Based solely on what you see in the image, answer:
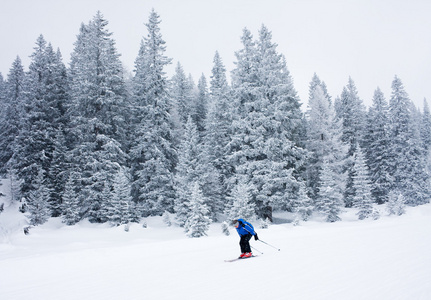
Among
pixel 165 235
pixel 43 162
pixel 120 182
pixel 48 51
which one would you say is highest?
pixel 48 51

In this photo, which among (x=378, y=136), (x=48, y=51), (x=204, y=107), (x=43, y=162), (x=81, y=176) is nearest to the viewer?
(x=81, y=176)

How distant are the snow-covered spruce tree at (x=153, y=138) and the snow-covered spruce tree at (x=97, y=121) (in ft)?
6.76

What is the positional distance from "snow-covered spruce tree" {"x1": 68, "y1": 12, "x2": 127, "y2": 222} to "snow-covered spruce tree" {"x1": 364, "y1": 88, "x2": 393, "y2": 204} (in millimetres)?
29449

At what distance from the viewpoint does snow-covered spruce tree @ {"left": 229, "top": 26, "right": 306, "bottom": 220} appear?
2469 cm

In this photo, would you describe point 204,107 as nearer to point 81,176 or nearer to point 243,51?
point 243,51

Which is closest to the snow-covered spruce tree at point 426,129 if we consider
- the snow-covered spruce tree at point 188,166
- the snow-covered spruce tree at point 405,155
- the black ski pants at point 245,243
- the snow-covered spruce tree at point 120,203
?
the snow-covered spruce tree at point 405,155

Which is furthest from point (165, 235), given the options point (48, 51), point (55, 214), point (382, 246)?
point (48, 51)

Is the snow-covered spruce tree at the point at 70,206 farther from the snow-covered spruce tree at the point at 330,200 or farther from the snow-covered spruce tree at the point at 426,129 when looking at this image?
the snow-covered spruce tree at the point at 426,129

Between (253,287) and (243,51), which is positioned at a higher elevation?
(243,51)

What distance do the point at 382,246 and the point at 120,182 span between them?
17716 millimetres

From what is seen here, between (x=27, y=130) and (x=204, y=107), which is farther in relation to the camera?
(x=204, y=107)

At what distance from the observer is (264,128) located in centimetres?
2591

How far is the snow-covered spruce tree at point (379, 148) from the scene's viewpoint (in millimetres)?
37438

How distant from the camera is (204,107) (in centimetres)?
4572
